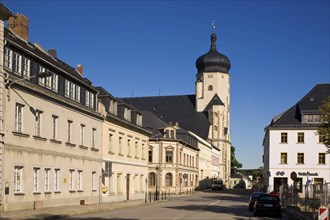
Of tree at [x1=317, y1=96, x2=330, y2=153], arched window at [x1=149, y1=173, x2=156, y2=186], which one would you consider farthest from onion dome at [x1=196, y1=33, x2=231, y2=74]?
tree at [x1=317, y1=96, x2=330, y2=153]

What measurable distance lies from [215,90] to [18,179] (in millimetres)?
108209

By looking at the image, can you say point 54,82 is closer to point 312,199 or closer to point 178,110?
point 312,199

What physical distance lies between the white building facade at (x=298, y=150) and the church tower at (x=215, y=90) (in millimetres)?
57660

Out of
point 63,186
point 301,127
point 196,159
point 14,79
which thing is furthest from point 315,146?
point 14,79

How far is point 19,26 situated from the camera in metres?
36.8

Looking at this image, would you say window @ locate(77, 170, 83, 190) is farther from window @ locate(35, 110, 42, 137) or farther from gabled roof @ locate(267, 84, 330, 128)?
gabled roof @ locate(267, 84, 330, 128)

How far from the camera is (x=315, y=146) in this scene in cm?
7331

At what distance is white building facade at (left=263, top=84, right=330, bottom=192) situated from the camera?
73.0 meters

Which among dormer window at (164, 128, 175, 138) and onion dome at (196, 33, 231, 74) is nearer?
dormer window at (164, 128, 175, 138)

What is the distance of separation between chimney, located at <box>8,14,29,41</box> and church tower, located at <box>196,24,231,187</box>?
3833 inches

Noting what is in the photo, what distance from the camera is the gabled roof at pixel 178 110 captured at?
128250mm

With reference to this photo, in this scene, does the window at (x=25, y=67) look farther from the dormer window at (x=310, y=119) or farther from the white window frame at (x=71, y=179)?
the dormer window at (x=310, y=119)

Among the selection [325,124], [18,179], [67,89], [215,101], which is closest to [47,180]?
[18,179]

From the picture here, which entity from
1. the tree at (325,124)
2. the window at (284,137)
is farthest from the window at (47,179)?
the window at (284,137)
